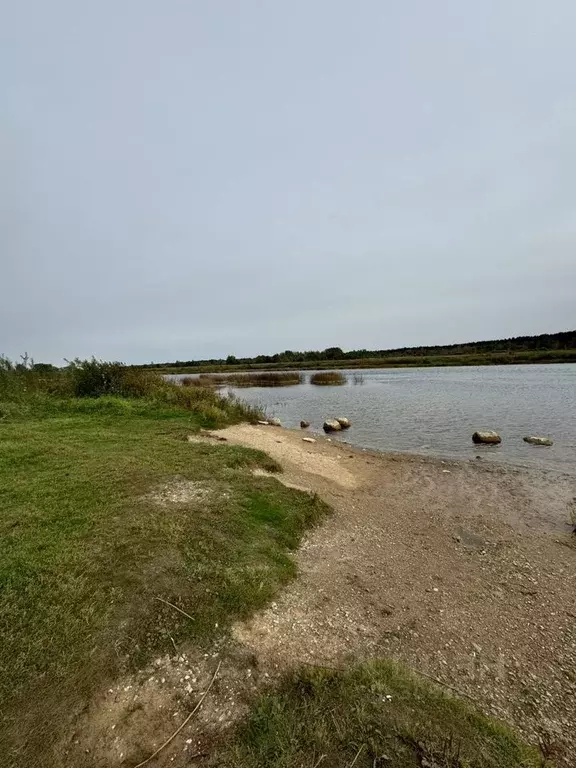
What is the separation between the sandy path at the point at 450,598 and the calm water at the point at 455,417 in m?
4.34

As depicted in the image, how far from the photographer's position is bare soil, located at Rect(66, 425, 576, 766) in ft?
9.66

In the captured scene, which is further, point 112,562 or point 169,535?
point 169,535

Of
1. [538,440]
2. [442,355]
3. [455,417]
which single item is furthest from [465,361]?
[538,440]

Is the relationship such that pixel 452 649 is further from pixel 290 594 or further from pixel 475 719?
pixel 290 594

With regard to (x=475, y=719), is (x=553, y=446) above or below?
below

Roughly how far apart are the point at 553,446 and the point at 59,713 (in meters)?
15.9

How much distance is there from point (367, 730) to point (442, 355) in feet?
307

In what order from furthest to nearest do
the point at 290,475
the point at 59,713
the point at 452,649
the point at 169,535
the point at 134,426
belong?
the point at 134,426
the point at 290,475
the point at 169,535
the point at 452,649
the point at 59,713

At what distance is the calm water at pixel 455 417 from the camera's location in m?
13.8

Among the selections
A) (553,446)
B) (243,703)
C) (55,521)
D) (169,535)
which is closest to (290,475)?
(169,535)

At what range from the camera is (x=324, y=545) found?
20.1 feet

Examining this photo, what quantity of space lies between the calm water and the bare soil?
5.49 metres

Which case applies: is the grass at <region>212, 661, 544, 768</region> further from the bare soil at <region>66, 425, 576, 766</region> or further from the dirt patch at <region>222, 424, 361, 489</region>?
the dirt patch at <region>222, 424, 361, 489</region>

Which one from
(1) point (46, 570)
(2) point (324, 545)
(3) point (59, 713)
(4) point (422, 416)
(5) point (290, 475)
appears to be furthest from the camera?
(4) point (422, 416)
